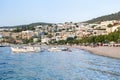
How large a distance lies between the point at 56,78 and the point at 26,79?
8.37ft

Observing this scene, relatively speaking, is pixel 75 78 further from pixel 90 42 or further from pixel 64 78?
pixel 90 42

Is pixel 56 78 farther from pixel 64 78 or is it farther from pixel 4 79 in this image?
pixel 4 79

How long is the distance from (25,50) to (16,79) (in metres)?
69.9

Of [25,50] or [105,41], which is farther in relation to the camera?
[105,41]

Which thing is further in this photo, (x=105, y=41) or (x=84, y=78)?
(x=105, y=41)

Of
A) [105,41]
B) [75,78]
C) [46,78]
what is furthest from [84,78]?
[105,41]

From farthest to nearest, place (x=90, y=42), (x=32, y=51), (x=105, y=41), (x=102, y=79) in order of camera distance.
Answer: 1. (x=90, y=42)
2. (x=105, y=41)
3. (x=32, y=51)
4. (x=102, y=79)

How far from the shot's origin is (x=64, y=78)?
30.0 metres

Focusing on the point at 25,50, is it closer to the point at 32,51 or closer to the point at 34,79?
Answer: the point at 32,51

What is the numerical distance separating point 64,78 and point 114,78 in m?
4.22

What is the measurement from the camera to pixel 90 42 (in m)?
149

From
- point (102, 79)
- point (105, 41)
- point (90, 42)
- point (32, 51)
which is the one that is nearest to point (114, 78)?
point (102, 79)

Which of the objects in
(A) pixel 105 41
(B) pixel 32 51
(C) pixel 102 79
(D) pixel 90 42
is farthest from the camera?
(D) pixel 90 42

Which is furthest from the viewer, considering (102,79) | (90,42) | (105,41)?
(90,42)
